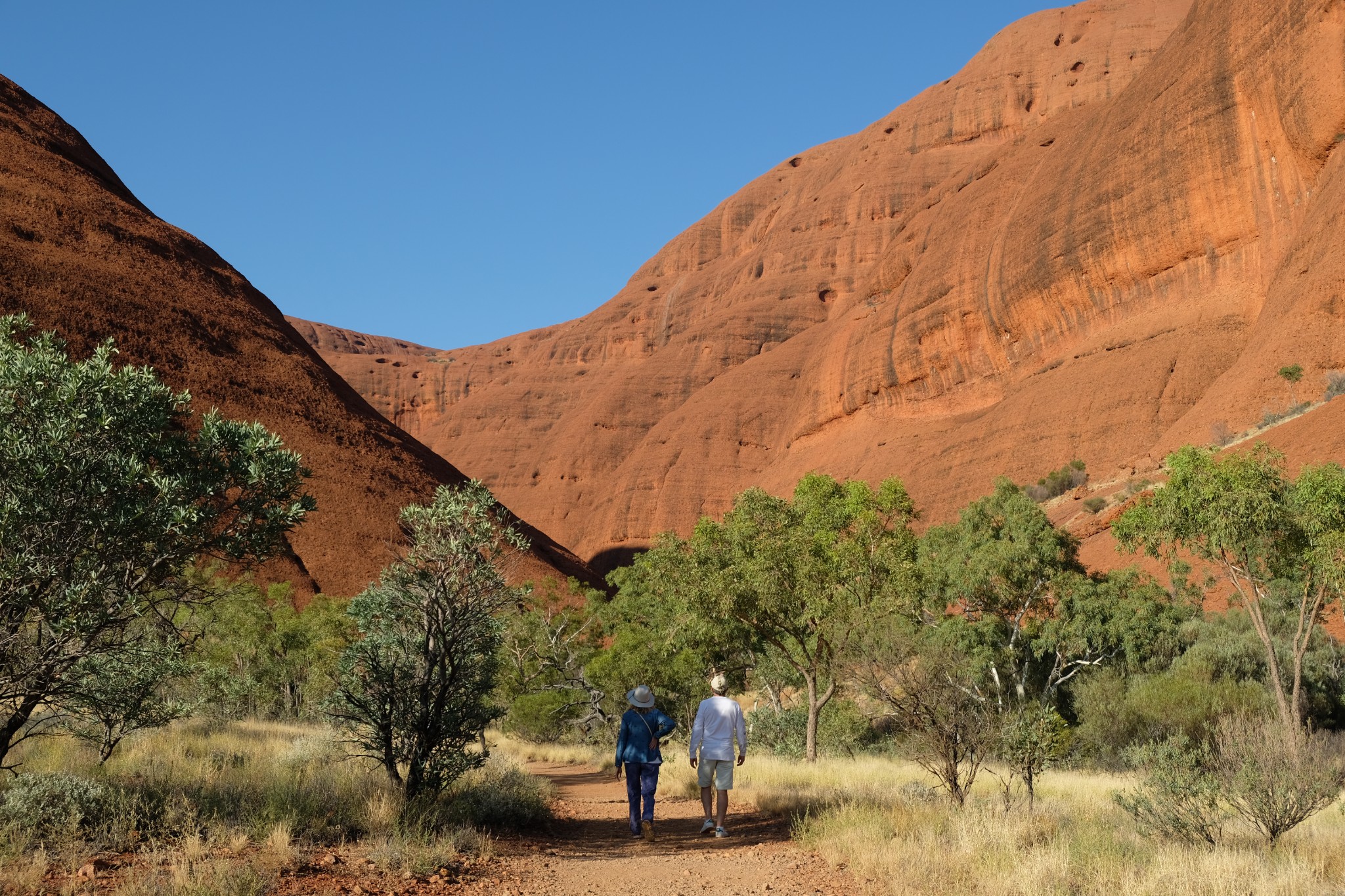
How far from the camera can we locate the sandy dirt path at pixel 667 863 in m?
7.23

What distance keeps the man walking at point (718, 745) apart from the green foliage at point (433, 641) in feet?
7.92

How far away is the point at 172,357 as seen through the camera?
2009 inches

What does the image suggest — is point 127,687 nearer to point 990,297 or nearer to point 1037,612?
point 1037,612

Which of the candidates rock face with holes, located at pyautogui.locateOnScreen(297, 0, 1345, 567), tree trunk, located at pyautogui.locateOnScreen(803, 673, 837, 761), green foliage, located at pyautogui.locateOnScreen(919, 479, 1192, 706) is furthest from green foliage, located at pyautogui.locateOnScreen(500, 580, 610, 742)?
rock face with holes, located at pyautogui.locateOnScreen(297, 0, 1345, 567)

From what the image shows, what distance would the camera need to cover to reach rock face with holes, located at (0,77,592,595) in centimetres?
4809

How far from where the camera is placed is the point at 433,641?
1019 cm

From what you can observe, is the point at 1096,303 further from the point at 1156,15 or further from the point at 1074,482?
the point at 1156,15

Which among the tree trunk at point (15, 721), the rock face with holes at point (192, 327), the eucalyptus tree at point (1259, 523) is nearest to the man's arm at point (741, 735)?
the tree trunk at point (15, 721)

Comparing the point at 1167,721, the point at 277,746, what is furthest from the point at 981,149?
the point at 277,746

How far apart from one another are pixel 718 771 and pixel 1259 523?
424 inches

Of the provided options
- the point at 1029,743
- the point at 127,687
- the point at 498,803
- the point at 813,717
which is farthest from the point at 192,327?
the point at 1029,743

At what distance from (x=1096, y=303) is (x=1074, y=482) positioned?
12998 mm

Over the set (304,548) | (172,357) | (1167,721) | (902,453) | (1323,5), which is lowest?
(1167,721)

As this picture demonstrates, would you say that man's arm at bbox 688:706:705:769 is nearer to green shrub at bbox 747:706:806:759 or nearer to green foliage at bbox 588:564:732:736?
green shrub at bbox 747:706:806:759
